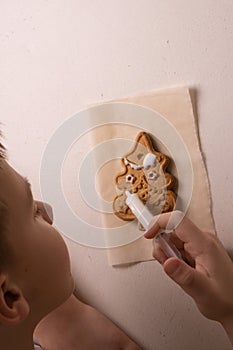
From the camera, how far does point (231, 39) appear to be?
60cm

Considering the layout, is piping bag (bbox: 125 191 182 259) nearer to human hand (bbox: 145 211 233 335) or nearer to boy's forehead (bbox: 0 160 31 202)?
human hand (bbox: 145 211 233 335)

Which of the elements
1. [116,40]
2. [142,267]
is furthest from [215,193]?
[116,40]

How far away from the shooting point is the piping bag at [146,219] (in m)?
0.59

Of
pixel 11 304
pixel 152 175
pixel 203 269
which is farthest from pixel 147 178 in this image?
pixel 11 304

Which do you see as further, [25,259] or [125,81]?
[125,81]

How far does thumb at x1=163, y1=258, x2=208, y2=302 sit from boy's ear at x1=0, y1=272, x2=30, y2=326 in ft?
0.55

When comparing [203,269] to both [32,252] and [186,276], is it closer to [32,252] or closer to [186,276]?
[186,276]

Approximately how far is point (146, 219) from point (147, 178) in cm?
6

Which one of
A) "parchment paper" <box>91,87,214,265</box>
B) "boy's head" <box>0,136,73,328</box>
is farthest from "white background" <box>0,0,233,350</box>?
"boy's head" <box>0,136,73,328</box>

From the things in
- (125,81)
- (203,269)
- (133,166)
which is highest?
(125,81)

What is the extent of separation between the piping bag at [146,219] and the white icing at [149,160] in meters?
0.05

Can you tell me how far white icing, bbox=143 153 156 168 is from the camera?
64cm

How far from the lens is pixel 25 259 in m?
0.53

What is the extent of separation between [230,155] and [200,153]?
0.04 m
